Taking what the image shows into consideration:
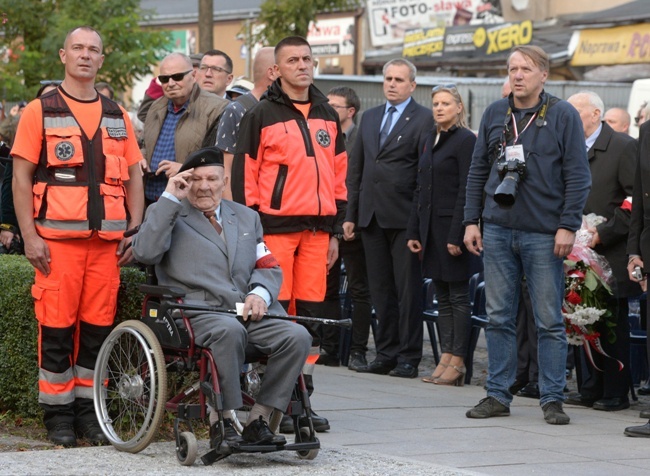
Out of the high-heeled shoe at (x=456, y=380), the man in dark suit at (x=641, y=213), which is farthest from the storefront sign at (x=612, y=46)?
the man in dark suit at (x=641, y=213)

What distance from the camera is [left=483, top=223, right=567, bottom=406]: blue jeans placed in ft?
27.6

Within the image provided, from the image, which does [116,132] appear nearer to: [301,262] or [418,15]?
[301,262]

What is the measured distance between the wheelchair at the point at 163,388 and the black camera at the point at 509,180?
1761 millimetres

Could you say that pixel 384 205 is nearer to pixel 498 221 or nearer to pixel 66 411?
pixel 498 221

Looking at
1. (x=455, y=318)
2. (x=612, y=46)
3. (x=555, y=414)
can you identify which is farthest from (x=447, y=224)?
(x=612, y=46)

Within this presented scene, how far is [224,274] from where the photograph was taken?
7160 millimetres

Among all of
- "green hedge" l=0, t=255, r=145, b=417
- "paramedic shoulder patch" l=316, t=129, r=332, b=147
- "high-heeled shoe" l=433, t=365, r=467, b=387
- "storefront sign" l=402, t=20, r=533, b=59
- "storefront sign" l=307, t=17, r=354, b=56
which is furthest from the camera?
"storefront sign" l=307, t=17, r=354, b=56

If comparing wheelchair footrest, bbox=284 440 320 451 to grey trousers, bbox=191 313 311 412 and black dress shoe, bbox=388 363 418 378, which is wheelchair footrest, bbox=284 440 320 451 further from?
black dress shoe, bbox=388 363 418 378

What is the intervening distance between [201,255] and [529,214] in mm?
2319

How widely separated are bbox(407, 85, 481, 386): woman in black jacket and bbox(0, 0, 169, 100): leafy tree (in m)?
11.3

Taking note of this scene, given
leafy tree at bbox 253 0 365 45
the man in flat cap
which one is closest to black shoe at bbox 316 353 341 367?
the man in flat cap

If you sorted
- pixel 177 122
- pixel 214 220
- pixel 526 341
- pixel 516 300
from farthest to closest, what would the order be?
pixel 526 341
pixel 177 122
pixel 516 300
pixel 214 220

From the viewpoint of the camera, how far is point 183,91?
8984mm

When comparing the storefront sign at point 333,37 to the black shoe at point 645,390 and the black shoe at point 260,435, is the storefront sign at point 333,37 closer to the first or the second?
the black shoe at point 645,390
